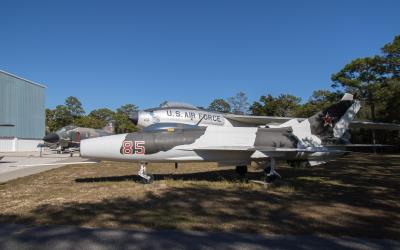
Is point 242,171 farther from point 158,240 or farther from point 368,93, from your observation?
point 368,93

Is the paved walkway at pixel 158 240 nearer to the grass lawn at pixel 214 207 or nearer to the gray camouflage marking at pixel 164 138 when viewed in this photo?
the grass lawn at pixel 214 207

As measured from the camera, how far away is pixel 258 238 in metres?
5.10

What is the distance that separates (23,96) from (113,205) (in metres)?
51.3

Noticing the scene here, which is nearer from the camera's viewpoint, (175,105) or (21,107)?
(175,105)

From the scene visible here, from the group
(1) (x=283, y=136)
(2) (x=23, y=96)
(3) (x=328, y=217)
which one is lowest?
(3) (x=328, y=217)

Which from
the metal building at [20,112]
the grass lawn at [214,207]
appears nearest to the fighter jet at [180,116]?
the grass lawn at [214,207]

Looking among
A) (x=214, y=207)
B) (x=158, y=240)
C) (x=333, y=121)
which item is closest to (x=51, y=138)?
(x=333, y=121)

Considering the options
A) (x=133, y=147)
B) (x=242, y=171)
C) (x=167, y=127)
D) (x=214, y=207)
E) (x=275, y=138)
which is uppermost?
(x=167, y=127)

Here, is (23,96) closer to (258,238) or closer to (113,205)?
(113,205)

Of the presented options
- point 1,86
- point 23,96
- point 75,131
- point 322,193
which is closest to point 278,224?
point 322,193

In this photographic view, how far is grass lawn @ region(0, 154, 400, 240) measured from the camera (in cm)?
595

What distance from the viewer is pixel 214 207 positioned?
7.61m

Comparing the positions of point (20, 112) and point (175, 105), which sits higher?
point (20, 112)

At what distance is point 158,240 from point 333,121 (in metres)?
10.6
